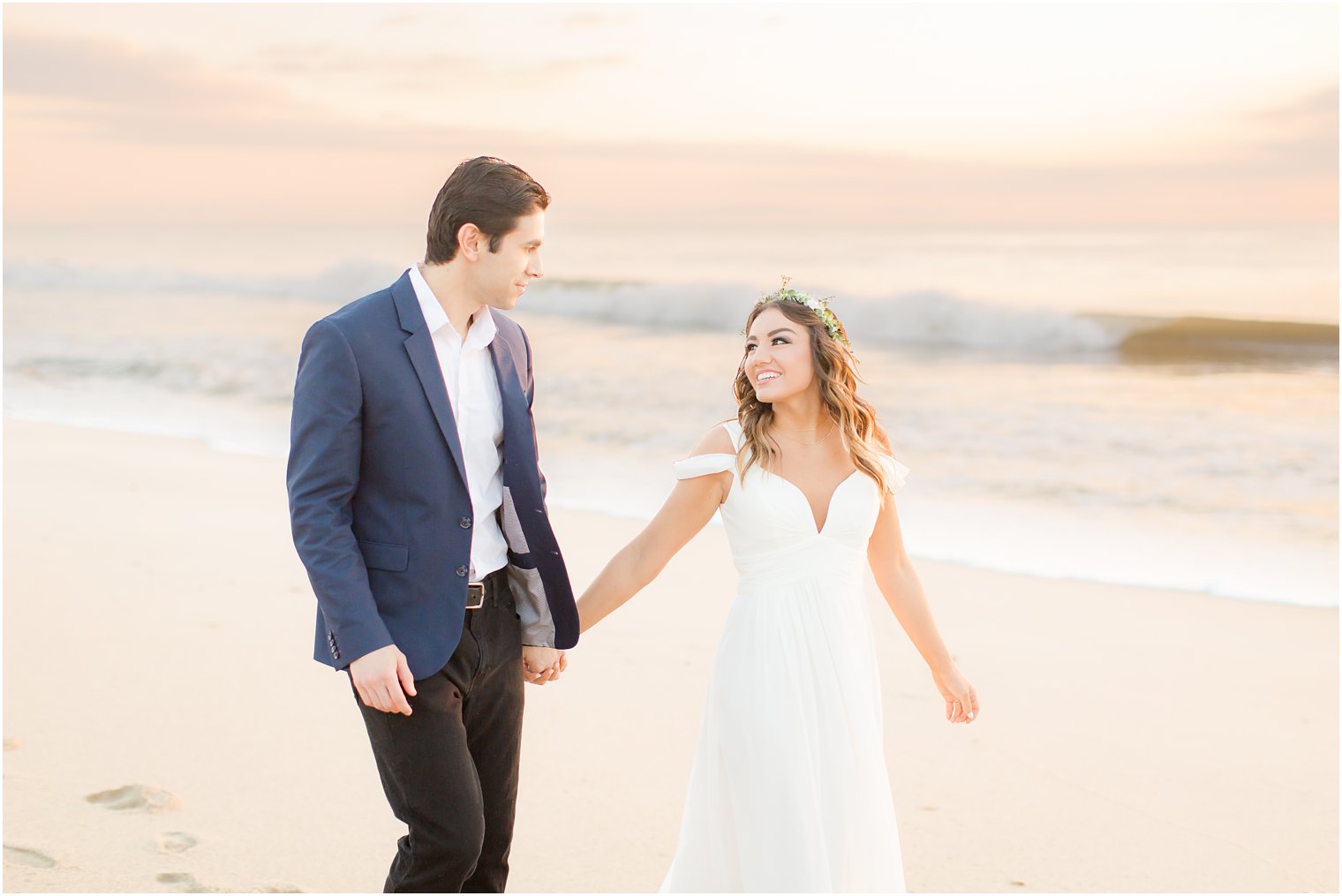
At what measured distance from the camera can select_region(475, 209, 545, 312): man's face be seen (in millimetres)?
2787

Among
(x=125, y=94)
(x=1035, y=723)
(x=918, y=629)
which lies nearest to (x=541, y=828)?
(x=918, y=629)

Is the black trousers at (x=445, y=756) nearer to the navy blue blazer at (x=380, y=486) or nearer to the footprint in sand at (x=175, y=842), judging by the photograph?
the navy blue blazer at (x=380, y=486)

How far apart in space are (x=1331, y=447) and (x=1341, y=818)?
9133 mm

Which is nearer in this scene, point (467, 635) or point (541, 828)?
point (467, 635)

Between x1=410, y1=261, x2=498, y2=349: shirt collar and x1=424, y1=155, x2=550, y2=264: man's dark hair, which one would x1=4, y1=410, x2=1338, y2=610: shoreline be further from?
x1=424, y1=155, x2=550, y2=264: man's dark hair

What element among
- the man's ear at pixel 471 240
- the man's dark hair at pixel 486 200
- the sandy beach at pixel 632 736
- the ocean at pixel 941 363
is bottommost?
the sandy beach at pixel 632 736

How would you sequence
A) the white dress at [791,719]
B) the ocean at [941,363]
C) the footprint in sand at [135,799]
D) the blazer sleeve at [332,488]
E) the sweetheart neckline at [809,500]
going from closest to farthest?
the blazer sleeve at [332,488] < the white dress at [791,719] < the sweetheart neckline at [809,500] < the footprint in sand at [135,799] < the ocean at [941,363]

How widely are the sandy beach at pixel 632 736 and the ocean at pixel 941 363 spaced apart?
148 cm

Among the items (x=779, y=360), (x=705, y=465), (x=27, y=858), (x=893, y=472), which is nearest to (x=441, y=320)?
(x=705, y=465)

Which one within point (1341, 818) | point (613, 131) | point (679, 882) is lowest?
point (1341, 818)

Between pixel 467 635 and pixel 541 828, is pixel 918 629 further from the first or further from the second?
pixel 541 828

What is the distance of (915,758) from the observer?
4.75m

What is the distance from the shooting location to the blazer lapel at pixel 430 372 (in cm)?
272

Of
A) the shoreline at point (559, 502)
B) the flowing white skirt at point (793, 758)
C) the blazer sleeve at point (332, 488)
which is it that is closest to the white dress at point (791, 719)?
the flowing white skirt at point (793, 758)
